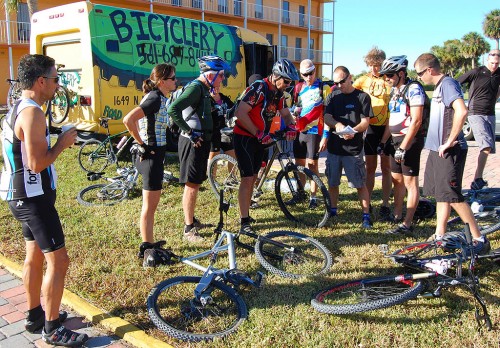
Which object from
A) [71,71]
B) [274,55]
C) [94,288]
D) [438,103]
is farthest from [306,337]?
[274,55]

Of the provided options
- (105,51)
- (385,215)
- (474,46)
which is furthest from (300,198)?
(474,46)

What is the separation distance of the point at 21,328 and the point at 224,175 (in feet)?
13.3

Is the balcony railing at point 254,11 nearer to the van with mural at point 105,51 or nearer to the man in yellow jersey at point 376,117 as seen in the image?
the van with mural at point 105,51

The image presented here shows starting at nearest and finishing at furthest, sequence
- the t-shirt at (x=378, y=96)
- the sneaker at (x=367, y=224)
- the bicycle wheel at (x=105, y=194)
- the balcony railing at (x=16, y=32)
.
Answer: the sneaker at (x=367, y=224), the t-shirt at (x=378, y=96), the bicycle wheel at (x=105, y=194), the balcony railing at (x=16, y=32)

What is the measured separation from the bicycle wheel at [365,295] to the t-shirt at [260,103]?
7.12 ft

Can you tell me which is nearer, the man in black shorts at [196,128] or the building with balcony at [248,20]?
the man in black shorts at [196,128]

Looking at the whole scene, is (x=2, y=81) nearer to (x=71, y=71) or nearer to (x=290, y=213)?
(x=71, y=71)

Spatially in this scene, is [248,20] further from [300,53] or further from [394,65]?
[394,65]

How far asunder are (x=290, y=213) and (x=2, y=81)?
27.5m

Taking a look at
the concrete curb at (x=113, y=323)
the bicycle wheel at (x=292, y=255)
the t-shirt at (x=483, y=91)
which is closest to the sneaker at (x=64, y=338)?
the concrete curb at (x=113, y=323)

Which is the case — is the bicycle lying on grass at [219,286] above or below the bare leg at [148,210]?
below

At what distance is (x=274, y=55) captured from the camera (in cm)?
1348

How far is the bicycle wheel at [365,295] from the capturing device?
309cm

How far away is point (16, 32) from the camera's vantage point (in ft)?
88.5
